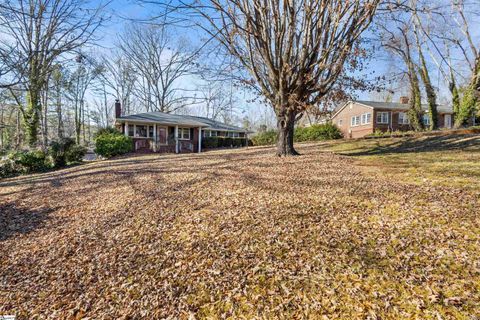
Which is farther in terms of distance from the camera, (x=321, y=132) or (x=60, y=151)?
(x=321, y=132)

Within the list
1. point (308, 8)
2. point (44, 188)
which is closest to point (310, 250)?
point (308, 8)

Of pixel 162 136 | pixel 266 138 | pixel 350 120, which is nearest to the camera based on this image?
pixel 162 136

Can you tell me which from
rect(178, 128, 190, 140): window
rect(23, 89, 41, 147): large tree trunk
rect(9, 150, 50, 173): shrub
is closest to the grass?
rect(9, 150, 50, 173): shrub

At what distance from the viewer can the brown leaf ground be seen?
252cm

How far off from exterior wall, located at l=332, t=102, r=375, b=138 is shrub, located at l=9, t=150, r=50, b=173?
94.0 ft

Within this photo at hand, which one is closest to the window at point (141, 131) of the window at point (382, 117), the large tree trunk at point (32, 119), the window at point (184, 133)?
the window at point (184, 133)

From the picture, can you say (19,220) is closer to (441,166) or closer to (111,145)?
(441,166)

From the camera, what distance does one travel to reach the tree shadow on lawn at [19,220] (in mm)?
4605

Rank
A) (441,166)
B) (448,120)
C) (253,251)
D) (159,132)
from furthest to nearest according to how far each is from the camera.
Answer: (448,120) < (159,132) < (441,166) < (253,251)

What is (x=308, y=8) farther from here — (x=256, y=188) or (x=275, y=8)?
(x=256, y=188)

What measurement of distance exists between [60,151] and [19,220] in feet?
38.3

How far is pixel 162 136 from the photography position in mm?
22375

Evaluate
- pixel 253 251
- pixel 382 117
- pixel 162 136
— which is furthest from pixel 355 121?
pixel 253 251

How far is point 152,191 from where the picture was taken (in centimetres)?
617
